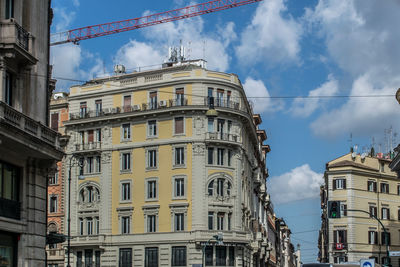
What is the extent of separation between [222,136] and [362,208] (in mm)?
25615

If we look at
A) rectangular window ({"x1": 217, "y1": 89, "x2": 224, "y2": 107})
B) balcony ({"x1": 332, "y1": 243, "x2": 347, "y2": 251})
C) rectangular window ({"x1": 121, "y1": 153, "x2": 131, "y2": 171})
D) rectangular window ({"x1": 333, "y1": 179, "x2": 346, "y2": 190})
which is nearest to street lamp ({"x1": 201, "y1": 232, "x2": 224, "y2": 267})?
rectangular window ({"x1": 121, "y1": 153, "x2": 131, "y2": 171})

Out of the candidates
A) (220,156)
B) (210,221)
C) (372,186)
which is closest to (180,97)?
(220,156)

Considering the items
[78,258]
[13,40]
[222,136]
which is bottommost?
[78,258]

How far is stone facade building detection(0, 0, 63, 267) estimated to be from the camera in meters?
25.6

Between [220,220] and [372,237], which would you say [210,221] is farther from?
[372,237]

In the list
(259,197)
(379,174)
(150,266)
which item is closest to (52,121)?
(150,266)

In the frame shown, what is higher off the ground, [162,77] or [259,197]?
[162,77]

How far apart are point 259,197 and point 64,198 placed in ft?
89.7

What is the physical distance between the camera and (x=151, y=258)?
6612cm

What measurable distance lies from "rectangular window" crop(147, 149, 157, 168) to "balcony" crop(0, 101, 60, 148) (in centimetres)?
3920

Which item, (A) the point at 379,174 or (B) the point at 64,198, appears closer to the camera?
(B) the point at 64,198

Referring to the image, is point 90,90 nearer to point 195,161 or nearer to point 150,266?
point 195,161

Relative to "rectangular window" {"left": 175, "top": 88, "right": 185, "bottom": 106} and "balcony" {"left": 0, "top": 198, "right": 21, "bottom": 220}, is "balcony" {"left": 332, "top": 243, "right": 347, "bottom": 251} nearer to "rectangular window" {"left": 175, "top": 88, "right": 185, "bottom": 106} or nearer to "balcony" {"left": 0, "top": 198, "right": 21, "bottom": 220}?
"rectangular window" {"left": 175, "top": 88, "right": 185, "bottom": 106}

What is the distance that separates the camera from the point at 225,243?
64812 mm
